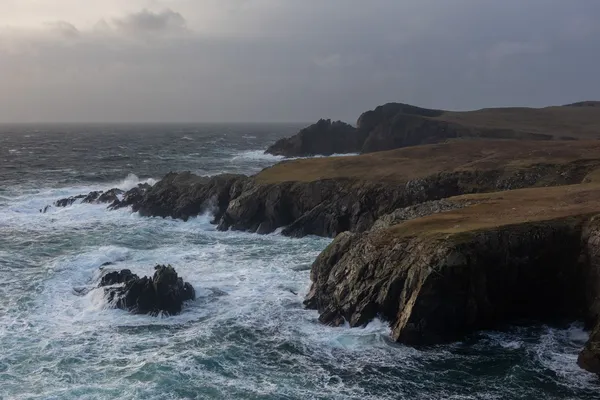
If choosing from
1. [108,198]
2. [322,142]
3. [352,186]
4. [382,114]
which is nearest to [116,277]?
[352,186]

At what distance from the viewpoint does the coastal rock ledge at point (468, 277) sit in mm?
27828

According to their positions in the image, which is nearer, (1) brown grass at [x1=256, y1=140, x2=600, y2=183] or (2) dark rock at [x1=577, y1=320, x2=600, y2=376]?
(2) dark rock at [x1=577, y1=320, x2=600, y2=376]

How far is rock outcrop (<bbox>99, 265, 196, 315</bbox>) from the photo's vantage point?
32500 millimetres

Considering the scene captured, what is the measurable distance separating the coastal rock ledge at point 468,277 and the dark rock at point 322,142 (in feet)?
306

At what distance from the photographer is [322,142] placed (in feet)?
423

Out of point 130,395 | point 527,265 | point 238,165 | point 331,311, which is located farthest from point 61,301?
point 238,165

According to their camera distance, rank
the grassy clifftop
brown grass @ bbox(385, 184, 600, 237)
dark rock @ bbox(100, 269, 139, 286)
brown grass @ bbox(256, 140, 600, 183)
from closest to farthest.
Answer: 1. brown grass @ bbox(385, 184, 600, 237)
2. dark rock @ bbox(100, 269, 139, 286)
3. brown grass @ bbox(256, 140, 600, 183)
4. the grassy clifftop

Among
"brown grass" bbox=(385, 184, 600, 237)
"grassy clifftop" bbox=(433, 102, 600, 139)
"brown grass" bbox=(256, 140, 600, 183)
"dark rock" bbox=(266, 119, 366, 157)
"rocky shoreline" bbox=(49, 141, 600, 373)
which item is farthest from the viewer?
"dark rock" bbox=(266, 119, 366, 157)

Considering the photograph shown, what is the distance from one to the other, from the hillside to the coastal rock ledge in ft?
272

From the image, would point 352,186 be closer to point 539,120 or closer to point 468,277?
point 468,277

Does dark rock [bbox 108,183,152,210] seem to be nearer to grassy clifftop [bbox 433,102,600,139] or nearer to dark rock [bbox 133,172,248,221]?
dark rock [bbox 133,172,248,221]

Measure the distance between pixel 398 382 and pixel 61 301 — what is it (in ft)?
73.0

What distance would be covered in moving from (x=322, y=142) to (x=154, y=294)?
325 feet

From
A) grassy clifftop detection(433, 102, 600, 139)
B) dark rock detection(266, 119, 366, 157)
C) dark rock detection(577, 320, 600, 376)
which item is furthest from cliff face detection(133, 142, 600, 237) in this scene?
dark rock detection(266, 119, 366, 157)
